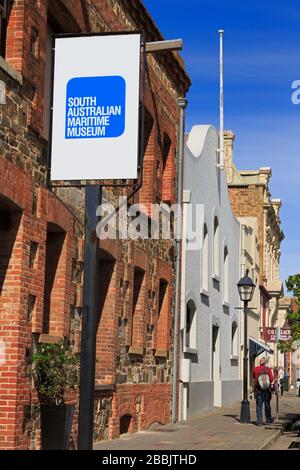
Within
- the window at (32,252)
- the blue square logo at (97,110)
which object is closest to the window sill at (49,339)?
the window at (32,252)

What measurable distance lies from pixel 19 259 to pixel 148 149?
8052mm

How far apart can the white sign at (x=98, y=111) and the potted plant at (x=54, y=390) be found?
4.07 m

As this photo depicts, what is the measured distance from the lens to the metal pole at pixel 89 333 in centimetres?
787

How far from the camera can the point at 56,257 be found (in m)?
13.2

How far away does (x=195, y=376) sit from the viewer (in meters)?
24.7

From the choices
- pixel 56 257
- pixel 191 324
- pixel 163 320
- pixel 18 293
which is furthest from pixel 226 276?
pixel 18 293

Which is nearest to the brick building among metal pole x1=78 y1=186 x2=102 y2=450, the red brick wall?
the red brick wall

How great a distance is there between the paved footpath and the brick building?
0.52 meters

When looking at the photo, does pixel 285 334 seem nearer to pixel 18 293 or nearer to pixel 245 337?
pixel 245 337

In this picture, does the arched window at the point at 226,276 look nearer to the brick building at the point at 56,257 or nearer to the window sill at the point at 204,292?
the window sill at the point at 204,292

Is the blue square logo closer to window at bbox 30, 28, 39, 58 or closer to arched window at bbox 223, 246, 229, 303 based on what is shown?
window at bbox 30, 28, 39, 58

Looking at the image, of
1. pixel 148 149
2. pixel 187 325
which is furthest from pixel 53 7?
pixel 187 325

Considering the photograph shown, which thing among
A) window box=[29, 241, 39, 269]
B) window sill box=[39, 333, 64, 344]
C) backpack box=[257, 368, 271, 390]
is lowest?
backpack box=[257, 368, 271, 390]

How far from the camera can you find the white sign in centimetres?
836
